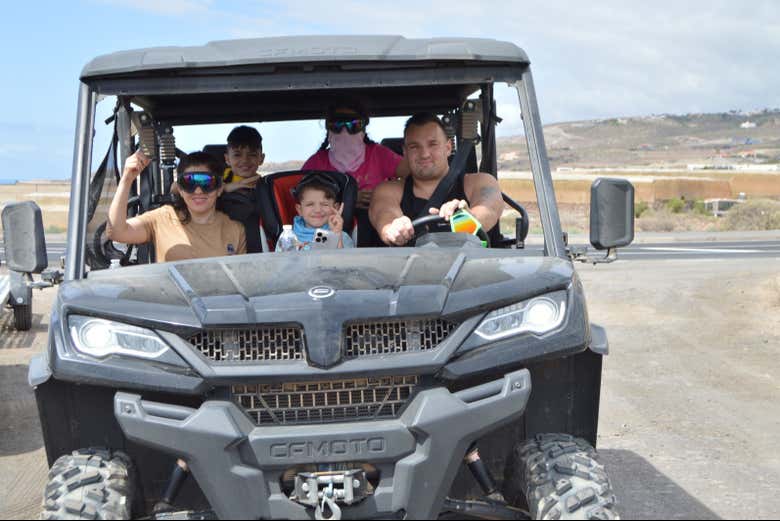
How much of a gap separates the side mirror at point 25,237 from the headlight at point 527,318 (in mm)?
1884

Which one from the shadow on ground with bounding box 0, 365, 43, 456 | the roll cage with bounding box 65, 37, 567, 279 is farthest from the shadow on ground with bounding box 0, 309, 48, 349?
the roll cage with bounding box 65, 37, 567, 279

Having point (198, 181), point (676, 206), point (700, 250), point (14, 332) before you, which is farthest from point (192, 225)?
point (676, 206)

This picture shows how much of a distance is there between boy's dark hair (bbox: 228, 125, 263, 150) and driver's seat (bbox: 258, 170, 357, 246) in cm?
103

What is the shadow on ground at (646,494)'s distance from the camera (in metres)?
5.45

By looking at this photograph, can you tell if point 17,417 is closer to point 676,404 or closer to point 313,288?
point 676,404

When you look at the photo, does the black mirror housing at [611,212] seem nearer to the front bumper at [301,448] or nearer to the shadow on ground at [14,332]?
the front bumper at [301,448]

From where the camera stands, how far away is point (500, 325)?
3.66 meters

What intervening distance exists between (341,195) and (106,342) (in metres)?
1.96

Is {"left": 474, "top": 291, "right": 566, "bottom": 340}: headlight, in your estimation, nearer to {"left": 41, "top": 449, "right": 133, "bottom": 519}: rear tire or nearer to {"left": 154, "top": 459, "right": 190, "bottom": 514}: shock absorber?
{"left": 154, "top": 459, "right": 190, "bottom": 514}: shock absorber

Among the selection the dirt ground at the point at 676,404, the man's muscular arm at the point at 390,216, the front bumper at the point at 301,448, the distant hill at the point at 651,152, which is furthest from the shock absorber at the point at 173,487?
the distant hill at the point at 651,152

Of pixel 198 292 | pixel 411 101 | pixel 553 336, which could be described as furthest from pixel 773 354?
pixel 198 292

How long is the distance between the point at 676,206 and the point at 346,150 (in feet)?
163

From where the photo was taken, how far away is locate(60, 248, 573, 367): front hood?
3.49 meters

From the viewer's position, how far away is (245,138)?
259 inches
